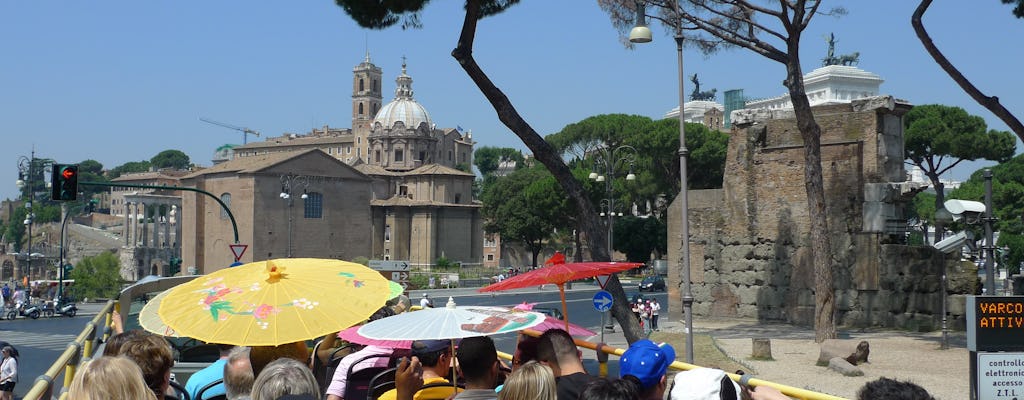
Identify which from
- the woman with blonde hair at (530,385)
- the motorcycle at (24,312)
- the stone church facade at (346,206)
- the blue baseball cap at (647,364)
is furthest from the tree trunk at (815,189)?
the stone church facade at (346,206)

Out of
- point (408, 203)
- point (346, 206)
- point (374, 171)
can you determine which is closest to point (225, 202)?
point (346, 206)

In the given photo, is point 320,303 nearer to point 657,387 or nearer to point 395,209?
point 657,387

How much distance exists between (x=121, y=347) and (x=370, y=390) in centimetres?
133

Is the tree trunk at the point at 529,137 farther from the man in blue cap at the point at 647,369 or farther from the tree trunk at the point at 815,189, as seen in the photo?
the man in blue cap at the point at 647,369

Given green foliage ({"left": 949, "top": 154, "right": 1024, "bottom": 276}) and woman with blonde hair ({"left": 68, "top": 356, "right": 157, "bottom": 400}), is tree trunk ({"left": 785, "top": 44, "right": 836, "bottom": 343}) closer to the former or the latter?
woman with blonde hair ({"left": 68, "top": 356, "right": 157, "bottom": 400})

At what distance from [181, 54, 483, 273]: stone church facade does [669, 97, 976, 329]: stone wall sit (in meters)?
48.2

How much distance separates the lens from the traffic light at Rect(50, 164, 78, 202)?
18.6 metres

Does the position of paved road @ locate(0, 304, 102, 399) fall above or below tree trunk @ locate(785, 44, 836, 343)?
below

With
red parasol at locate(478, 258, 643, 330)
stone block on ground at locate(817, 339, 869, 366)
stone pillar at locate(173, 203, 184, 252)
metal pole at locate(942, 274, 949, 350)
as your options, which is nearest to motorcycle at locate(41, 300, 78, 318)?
metal pole at locate(942, 274, 949, 350)

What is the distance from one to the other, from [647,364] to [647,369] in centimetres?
2

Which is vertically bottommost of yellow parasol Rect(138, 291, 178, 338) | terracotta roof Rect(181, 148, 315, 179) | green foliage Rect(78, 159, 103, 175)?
yellow parasol Rect(138, 291, 178, 338)

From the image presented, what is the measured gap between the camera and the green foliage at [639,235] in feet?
203

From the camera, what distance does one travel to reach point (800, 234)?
20.7 meters

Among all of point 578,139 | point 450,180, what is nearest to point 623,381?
point 578,139
